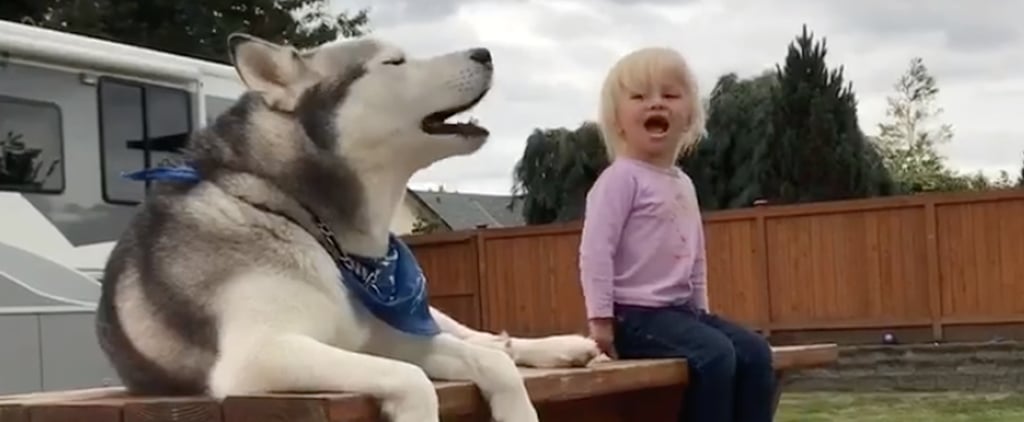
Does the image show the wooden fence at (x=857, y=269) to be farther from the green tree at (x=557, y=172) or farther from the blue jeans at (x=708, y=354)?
the blue jeans at (x=708, y=354)

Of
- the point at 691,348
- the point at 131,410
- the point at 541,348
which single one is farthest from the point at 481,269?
the point at 131,410

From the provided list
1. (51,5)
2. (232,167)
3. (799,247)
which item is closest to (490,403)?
(232,167)

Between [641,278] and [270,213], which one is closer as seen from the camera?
[270,213]

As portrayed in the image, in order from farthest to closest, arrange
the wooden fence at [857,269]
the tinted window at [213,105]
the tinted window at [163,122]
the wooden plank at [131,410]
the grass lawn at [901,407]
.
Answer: the wooden fence at [857,269], the grass lawn at [901,407], the tinted window at [213,105], the tinted window at [163,122], the wooden plank at [131,410]

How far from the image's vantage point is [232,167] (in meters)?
2.93

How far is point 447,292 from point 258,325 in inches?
660

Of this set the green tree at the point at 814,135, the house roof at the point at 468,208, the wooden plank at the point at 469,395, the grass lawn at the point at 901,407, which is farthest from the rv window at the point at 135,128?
the house roof at the point at 468,208

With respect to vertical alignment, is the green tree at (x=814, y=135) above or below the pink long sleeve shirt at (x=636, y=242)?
above

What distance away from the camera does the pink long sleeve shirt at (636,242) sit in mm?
3932

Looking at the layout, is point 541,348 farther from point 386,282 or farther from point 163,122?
point 163,122

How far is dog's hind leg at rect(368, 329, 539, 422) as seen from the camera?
2.84 meters

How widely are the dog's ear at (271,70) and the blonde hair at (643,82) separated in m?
1.28

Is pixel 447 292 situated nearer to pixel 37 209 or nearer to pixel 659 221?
pixel 37 209

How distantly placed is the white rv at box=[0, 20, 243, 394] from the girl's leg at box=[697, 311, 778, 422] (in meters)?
4.72
